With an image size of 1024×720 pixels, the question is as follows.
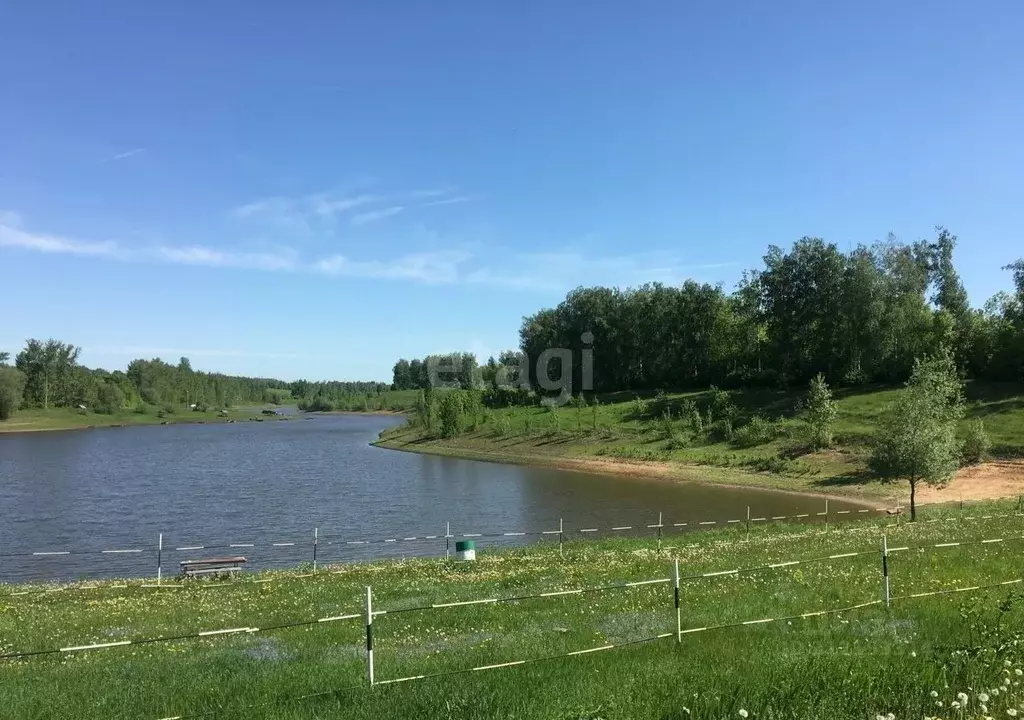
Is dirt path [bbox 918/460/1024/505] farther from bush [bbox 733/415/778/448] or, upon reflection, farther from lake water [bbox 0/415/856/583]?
bush [bbox 733/415/778/448]

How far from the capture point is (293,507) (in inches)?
1911

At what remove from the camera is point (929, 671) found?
7223 mm

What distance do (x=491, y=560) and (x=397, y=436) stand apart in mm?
101244

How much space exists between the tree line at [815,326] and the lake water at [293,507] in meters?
38.4

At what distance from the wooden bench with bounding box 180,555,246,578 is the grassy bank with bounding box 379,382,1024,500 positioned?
130 feet

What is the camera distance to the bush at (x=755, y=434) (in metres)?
73.7

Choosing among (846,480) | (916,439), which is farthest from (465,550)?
(846,480)

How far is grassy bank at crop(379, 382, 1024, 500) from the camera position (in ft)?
201

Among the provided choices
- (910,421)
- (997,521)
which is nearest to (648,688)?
(997,521)

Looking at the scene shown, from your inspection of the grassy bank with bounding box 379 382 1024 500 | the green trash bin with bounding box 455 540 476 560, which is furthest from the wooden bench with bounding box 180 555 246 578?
the grassy bank with bounding box 379 382 1024 500

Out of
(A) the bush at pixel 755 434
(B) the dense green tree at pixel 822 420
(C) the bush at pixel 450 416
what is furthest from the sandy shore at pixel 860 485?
(C) the bush at pixel 450 416

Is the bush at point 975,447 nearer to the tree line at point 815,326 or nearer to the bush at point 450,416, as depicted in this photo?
the tree line at point 815,326

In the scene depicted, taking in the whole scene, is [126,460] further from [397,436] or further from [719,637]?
[719,637]

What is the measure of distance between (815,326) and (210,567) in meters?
84.3
